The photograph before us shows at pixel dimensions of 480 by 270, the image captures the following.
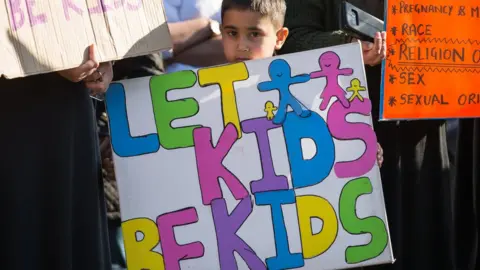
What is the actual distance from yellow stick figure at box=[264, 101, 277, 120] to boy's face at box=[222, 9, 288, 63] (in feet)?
1.06

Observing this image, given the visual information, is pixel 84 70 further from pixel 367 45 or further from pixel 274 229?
pixel 367 45

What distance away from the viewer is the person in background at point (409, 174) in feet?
11.5

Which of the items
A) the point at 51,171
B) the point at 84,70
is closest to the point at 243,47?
the point at 84,70

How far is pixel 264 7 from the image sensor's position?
3361mm

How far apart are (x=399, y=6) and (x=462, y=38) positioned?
32 cm

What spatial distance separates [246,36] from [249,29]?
0.03 meters

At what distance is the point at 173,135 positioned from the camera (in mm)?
2975

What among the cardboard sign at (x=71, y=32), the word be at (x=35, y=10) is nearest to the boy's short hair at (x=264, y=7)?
the cardboard sign at (x=71, y=32)

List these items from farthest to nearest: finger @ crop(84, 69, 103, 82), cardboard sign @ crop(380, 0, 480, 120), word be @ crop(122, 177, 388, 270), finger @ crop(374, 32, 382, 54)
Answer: cardboard sign @ crop(380, 0, 480, 120)
finger @ crop(374, 32, 382, 54)
word be @ crop(122, 177, 388, 270)
finger @ crop(84, 69, 103, 82)

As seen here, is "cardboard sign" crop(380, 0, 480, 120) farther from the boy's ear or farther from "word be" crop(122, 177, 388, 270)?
"word be" crop(122, 177, 388, 270)

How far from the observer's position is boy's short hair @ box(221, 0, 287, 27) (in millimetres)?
3354

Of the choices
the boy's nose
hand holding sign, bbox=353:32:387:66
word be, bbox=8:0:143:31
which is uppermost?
word be, bbox=8:0:143:31

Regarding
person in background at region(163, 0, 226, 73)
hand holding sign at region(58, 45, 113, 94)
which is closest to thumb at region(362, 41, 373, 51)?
person in background at region(163, 0, 226, 73)

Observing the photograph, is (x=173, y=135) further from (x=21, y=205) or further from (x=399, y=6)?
(x=399, y=6)
